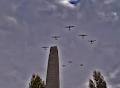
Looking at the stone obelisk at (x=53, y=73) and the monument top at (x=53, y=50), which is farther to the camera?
the monument top at (x=53, y=50)

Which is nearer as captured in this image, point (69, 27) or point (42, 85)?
point (69, 27)

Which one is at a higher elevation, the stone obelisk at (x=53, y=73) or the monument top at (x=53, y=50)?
the monument top at (x=53, y=50)

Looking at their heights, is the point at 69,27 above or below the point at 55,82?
above

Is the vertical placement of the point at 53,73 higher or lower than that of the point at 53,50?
lower

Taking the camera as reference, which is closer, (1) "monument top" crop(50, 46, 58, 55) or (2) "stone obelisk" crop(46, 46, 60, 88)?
(2) "stone obelisk" crop(46, 46, 60, 88)

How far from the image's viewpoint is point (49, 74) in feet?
Answer: 354

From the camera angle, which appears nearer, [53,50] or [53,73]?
[53,73]

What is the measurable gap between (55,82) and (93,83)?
8.74 m

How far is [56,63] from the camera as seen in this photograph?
4286 inches

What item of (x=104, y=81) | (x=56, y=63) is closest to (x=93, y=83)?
(x=104, y=81)

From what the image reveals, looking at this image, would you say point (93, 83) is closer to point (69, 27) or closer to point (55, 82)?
point (55, 82)

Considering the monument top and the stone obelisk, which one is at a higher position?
the monument top

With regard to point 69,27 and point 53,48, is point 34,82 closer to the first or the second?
point 53,48

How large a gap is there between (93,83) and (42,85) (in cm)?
1138
